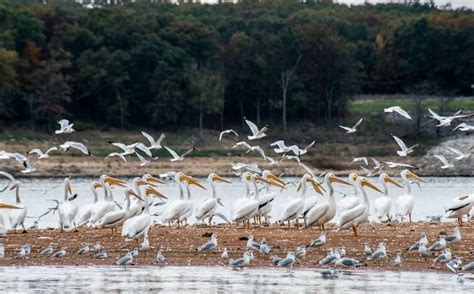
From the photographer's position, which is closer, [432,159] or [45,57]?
[432,159]

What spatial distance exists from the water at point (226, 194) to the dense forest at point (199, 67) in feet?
36.0

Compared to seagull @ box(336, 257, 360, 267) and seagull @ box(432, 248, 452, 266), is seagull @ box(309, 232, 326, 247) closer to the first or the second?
seagull @ box(336, 257, 360, 267)

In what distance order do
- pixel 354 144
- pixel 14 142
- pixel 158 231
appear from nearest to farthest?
pixel 158 231, pixel 14 142, pixel 354 144

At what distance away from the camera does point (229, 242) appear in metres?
21.0

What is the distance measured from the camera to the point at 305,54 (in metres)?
68.5

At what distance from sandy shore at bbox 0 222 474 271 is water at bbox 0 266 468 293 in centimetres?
54

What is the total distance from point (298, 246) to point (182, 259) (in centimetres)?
201

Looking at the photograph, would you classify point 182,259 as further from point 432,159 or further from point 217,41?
point 217,41

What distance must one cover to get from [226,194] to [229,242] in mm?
21736

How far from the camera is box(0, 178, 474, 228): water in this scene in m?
33.4

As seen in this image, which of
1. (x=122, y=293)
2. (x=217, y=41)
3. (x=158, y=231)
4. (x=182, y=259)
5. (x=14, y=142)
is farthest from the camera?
(x=217, y=41)

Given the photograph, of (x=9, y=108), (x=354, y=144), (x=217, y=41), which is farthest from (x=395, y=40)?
(x=9, y=108)

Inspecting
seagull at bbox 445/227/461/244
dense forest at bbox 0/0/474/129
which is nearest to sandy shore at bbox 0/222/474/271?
seagull at bbox 445/227/461/244

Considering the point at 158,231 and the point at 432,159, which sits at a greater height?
the point at 158,231
